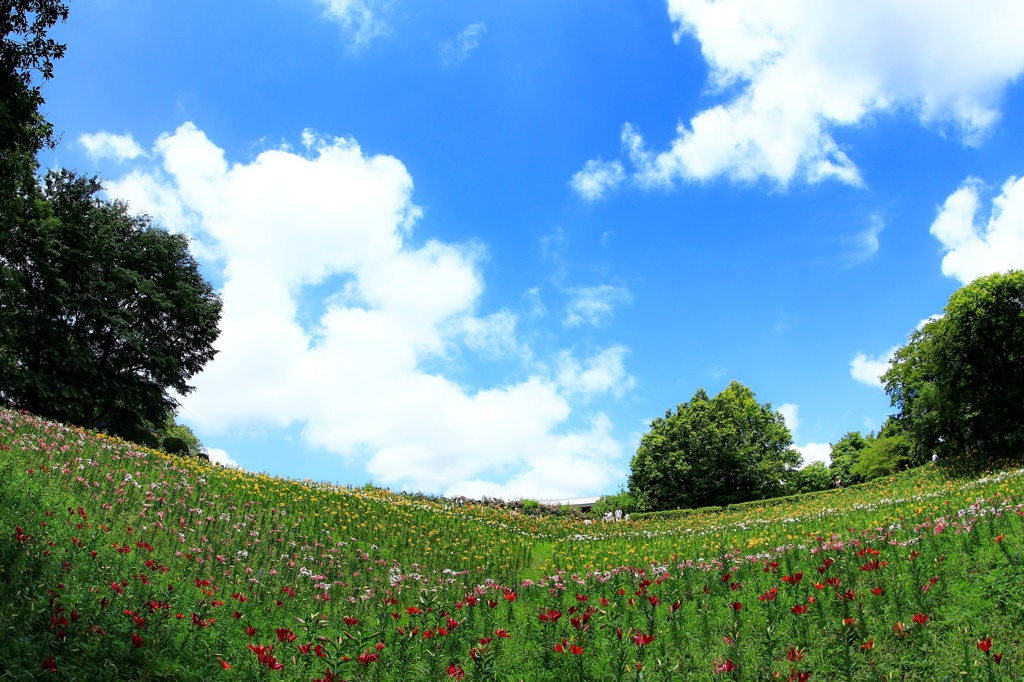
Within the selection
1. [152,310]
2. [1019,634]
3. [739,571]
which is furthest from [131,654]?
[152,310]

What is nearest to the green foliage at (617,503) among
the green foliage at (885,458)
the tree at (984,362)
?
the green foliage at (885,458)

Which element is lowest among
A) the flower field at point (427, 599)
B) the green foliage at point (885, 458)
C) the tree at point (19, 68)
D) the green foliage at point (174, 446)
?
the flower field at point (427, 599)

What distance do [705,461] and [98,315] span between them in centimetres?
3793

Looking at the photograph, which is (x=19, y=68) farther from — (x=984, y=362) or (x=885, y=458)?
(x=885, y=458)

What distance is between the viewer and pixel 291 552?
44.8 feet

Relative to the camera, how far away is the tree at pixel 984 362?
94.4 feet

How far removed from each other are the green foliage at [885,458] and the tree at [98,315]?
135 ft

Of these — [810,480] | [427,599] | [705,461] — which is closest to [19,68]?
[427,599]

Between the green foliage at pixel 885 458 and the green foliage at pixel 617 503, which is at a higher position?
the green foliage at pixel 885 458

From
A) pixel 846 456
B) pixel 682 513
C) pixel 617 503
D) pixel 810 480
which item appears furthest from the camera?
pixel 846 456

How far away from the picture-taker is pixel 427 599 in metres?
6.86

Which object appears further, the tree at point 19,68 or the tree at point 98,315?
the tree at point 98,315

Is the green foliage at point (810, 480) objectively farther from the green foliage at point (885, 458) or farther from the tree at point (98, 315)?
the tree at point (98, 315)

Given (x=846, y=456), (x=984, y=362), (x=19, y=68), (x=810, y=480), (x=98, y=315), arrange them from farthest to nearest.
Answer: (x=846, y=456) < (x=810, y=480) < (x=98, y=315) < (x=984, y=362) < (x=19, y=68)
